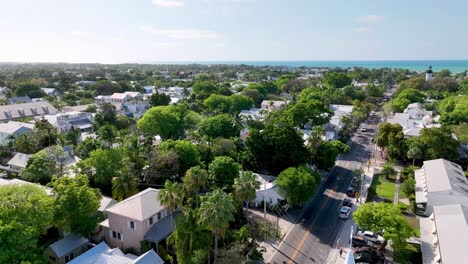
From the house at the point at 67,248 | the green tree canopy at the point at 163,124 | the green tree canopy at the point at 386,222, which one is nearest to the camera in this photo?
the house at the point at 67,248

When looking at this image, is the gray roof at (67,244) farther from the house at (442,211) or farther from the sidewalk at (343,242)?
the house at (442,211)

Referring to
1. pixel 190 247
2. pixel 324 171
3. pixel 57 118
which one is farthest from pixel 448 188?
pixel 57 118

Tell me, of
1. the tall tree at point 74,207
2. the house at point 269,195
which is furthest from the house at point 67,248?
the house at point 269,195

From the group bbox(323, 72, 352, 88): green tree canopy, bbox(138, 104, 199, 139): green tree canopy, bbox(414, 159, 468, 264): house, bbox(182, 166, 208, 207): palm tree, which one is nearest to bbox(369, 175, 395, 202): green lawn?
bbox(414, 159, 468, 264): house

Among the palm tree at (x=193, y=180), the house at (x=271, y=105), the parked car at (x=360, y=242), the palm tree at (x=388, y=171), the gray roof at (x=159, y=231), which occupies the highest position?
the palm tree at (x=193, y=180)

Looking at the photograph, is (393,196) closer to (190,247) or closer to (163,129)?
(190,247)

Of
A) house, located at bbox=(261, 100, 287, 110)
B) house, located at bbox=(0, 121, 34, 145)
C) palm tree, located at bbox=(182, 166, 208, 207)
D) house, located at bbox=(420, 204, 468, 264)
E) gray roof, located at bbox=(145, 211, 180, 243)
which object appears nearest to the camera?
house, located at bbox=(420, 204, 468, 264)

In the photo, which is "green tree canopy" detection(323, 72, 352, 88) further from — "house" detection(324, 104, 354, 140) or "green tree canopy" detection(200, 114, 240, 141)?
"green tree canopy" detection(200, 114, 240, 141)
